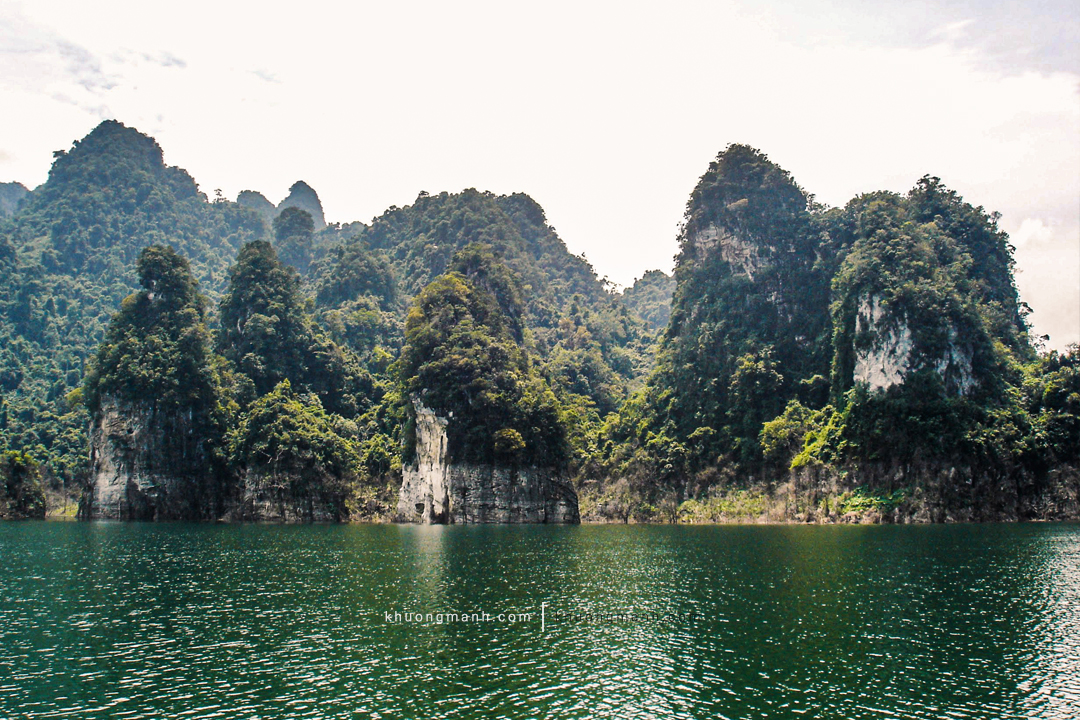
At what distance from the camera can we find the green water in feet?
62.2

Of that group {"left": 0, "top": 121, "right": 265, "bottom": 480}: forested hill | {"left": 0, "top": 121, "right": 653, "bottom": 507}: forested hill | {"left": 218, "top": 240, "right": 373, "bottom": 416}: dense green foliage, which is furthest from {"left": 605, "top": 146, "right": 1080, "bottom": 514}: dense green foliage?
{"left": 0, "top": 121, "right": 265, "bottom": 480}: forested hill

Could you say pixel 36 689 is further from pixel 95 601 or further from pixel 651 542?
pixel 651 542

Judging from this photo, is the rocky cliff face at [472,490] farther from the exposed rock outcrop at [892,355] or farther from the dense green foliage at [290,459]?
the exposed rock outcrop at [892,355]

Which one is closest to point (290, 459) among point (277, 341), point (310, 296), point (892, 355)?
point (277, 341)

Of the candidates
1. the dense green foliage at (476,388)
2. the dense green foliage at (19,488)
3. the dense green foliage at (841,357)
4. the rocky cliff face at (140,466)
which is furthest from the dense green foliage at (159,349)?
the dense green foliage at (841,357)

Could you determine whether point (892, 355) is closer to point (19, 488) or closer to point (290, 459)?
point (290, 459)

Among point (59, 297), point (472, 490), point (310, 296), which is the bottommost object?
point (472, 490)

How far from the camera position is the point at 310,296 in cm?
16238

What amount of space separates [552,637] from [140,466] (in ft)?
282

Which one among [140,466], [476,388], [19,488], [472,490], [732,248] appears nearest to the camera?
[472,490]

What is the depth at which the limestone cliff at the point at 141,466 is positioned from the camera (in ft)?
313

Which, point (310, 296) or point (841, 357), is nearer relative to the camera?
point (841, 357)

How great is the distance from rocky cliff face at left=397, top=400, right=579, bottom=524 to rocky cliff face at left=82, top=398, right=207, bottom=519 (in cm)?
2819

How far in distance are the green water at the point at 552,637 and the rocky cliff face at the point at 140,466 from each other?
52.0m
